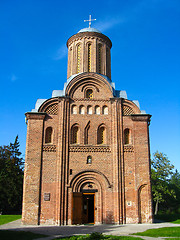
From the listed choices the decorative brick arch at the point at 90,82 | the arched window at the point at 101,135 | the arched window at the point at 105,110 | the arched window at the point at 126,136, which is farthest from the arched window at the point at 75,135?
the arched window at the point at 126,136

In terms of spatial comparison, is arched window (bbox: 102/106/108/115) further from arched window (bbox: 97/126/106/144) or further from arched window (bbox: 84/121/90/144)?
arched window (bbox: 84/121/90/144)

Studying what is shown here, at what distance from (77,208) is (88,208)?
131 cm

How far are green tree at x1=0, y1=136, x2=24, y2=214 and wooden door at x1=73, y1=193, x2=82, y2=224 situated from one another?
1635 centimetres

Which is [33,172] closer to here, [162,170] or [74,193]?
[74,193]

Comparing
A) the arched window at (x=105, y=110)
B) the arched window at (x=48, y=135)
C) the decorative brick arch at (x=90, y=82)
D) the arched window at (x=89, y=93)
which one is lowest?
the arched window at (x=48, y=135)

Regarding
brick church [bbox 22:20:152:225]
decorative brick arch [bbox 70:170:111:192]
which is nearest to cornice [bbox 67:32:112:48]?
brick church [bbox 22:20:152:225]

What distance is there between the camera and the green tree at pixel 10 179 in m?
32.2

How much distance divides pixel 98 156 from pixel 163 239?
836 centimetres

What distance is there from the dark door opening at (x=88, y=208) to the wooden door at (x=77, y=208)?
0.51 metres

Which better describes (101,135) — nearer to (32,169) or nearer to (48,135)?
(48,135)

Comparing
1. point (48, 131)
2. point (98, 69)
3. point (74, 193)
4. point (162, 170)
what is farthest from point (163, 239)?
point (162, 170)

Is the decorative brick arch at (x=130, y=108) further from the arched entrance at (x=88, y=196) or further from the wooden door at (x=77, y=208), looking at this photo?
the wooden door at (x=77, y=208)

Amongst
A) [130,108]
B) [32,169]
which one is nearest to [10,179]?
[32,169]

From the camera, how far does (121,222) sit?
18.0 meters
